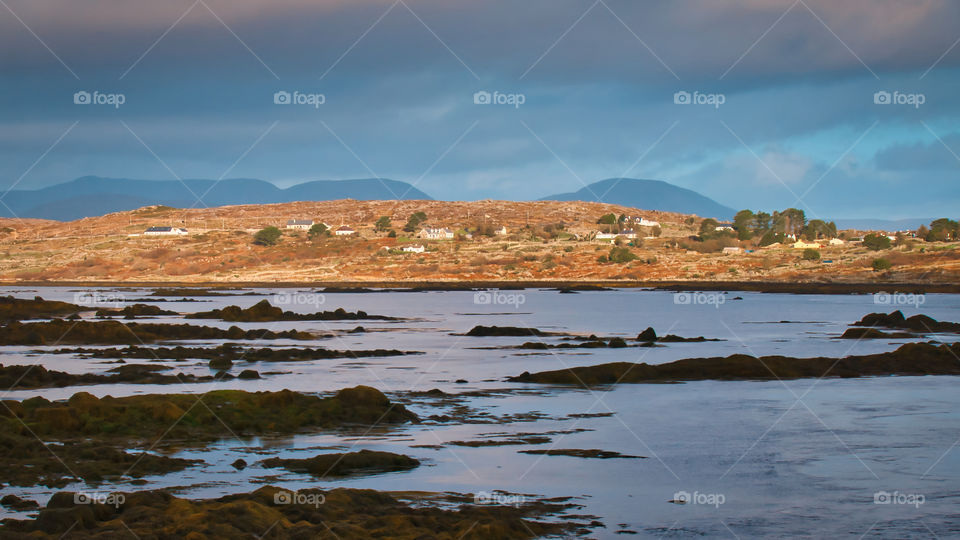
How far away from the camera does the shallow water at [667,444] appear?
1573 cm

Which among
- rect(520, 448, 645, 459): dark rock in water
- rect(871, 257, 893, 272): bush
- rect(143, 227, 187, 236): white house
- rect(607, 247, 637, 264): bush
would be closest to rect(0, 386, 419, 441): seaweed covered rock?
rect(520, 448, 645, 459): dark rock in water

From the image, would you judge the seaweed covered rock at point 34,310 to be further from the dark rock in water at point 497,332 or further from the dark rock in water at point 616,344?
the dark rock in water at point 616,344

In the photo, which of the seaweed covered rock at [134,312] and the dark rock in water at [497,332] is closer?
the dark rock in water at [497,332]

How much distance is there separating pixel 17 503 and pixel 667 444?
12.8m

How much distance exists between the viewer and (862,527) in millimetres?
14719

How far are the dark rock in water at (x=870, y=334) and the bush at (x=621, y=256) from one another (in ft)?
316

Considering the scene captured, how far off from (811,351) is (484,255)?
114m

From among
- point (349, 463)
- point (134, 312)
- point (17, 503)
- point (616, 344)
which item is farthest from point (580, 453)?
point (134, 312)

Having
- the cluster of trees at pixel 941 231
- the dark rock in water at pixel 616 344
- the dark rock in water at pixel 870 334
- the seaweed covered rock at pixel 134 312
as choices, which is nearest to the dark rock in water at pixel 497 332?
the dark rock in water at pixel 616 344

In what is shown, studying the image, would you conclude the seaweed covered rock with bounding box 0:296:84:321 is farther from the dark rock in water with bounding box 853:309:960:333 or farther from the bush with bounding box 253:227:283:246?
the bush with bounding box 253:227:283:246

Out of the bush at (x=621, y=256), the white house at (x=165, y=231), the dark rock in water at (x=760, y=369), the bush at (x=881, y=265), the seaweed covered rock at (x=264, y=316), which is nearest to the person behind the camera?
the dark rock in water at (x=760, y=369)

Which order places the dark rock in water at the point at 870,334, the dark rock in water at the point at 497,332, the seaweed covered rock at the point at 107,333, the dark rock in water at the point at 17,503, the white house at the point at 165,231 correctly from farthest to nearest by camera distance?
the white house at the point at 165,231 < the dark rock in water at the point at 497,332 < the dark rock in water at the point at 870,334 < the seaweed covered rock at the point at 107,333 < the dark rock in water at the point at 17,503

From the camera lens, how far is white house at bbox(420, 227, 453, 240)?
181125mm

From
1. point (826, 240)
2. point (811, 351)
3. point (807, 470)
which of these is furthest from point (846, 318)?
point (826, 240)
